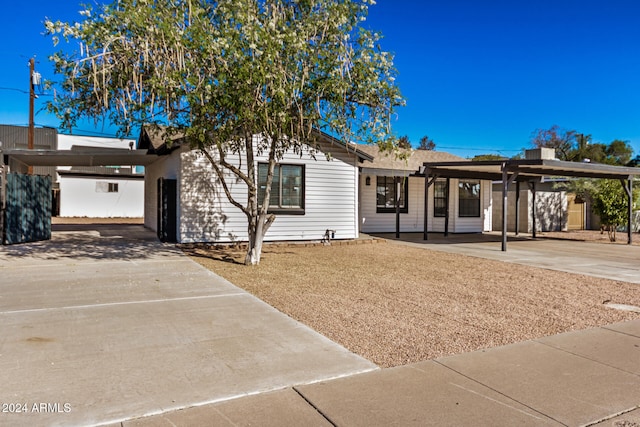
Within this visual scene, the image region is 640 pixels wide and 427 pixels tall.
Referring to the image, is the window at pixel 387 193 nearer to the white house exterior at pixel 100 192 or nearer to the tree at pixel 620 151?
the white house exterior at pixel 100 192

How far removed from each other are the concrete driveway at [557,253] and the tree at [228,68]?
5.32 m

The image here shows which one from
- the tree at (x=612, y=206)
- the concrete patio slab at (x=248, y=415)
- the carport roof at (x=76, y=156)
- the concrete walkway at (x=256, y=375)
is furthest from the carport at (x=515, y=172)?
the concrete patio slab at (x=248, y=415)

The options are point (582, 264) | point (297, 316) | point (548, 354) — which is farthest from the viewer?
point (582, 264)

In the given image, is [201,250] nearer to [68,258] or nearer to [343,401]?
[68,258]

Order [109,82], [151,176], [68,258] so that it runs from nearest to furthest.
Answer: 1. [109,82]
2. [68,258]
3. [151,176]

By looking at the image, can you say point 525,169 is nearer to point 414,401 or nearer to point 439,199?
point 439,199

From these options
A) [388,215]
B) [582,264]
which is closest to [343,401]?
[582,264]

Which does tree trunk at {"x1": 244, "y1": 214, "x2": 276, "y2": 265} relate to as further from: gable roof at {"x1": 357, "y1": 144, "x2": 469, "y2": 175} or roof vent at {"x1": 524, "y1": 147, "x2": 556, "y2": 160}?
roof vent at {"x1": 524, "y1": 147, "x2": 556, "y2": 160}

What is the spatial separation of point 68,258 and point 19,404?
761cm

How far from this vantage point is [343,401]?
3326 millimetres

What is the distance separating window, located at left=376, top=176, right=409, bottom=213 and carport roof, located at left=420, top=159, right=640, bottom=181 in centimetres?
187

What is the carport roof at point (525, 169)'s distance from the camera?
1300cm

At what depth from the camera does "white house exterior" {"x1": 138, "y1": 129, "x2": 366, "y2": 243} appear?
41.0 ft

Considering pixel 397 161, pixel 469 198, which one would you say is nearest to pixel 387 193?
pixel 397 161
